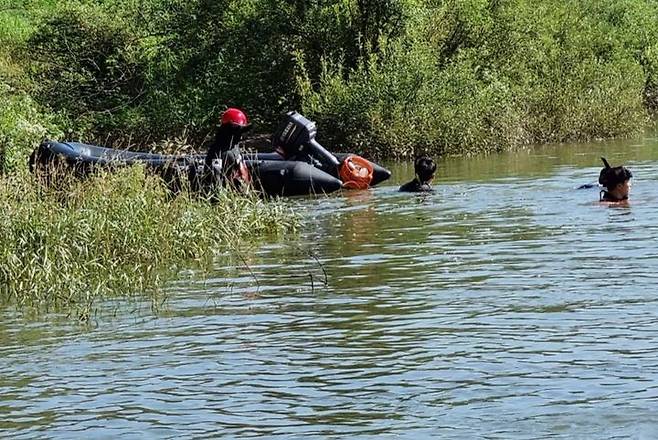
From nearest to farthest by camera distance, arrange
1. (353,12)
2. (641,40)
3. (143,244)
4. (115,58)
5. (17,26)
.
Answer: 1. (143,244)
2. (353,12)
3. (115,58)
4. (17,26)
5. (641,40)

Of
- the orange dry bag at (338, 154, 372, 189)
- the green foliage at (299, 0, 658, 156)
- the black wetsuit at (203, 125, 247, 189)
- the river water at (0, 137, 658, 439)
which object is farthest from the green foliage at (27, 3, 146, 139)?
the river water at (0, 137, 658, 439)

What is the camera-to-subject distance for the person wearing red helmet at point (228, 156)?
16.7 m

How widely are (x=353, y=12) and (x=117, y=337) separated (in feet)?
67.6

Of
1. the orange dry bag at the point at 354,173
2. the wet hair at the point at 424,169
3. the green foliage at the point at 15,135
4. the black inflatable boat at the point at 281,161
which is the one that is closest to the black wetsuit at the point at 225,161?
the black inflatable boat at the point at 281,161

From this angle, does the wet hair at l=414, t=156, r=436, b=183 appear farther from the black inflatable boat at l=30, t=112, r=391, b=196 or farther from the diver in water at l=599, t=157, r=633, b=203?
the diver in water at l=599, t=157, r=633, b=203

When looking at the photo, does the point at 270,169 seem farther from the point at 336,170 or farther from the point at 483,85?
the point at 483,85

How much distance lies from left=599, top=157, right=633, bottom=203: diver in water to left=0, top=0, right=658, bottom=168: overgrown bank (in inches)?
420

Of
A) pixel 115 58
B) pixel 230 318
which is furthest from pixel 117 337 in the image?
pixel 115 58

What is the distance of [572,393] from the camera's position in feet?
23.9

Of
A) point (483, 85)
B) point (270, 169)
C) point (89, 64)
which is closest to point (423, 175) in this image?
point (270, 169)

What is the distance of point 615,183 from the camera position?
16.3 m

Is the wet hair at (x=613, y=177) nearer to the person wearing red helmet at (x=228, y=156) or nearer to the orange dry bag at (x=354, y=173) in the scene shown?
the person wearing red helmet at (x=228, y=156)

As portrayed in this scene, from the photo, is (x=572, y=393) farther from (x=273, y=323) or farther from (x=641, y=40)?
(x=641, y=40)

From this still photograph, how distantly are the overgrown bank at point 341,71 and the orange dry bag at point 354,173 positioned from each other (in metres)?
5.73
